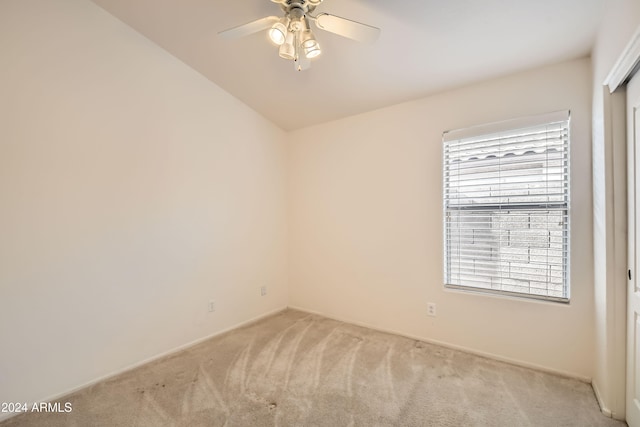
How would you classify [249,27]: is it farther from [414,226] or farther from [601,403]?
[601,403]

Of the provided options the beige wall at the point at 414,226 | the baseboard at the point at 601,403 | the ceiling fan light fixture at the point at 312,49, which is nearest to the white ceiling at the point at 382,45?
the beige wall at the point at 414,226

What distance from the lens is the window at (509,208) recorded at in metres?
2.24

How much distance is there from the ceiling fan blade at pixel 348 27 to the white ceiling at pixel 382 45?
382 millimetres

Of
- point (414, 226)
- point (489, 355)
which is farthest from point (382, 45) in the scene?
point (489, 355)

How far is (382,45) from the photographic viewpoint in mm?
2236

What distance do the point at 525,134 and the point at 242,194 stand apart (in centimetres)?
276

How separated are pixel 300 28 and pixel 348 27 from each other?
1.06 feet

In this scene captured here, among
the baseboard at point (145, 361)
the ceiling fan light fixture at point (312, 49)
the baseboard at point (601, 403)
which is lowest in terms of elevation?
the baseboard at point (145, 361)

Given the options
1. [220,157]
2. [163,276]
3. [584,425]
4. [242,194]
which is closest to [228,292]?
[163,276]

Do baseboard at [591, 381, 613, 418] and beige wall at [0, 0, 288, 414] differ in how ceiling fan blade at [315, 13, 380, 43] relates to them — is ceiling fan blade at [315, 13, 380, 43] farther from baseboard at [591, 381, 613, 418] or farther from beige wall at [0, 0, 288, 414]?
baseboard at [591, 381, 613, 418]

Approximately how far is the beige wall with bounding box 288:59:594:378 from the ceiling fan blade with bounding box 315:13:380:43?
1338 mm

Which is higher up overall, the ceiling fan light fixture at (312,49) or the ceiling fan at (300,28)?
the ceiling fan at (300,28)

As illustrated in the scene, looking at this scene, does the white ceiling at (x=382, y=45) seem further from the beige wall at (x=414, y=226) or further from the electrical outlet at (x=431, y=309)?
the electrical outlet at (x=431, y=309)

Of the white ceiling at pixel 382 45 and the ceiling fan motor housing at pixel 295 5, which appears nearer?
the ceiling fan motor housing at pixel 295 5
